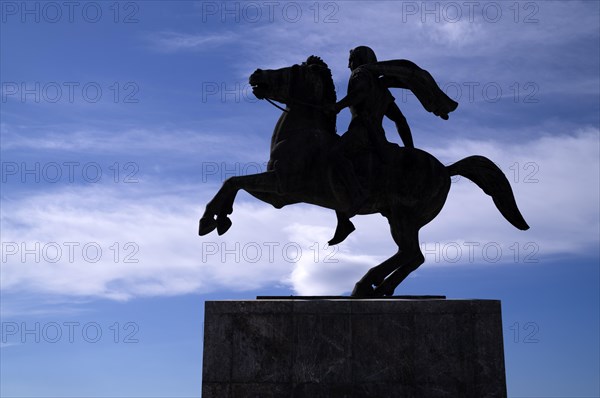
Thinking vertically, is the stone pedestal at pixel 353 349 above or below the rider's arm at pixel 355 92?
below

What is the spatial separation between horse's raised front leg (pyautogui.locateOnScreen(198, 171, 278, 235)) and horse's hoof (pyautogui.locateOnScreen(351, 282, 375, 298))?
6.08 feet

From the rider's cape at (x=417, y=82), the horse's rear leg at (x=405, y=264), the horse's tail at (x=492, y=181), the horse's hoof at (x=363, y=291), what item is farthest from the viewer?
the horse's tail at (x=492, y=181)

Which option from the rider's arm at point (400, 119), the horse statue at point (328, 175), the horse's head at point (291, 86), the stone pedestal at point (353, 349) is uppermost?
the horse's head at point (291, 86)

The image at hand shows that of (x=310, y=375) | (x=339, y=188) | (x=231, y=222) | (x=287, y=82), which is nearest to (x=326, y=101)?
(x=287, y=82)

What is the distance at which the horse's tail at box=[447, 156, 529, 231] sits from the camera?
11609mm

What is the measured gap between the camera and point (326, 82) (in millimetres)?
11539

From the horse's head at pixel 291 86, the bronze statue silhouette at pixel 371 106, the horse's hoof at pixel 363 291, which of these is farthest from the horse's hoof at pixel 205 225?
the horse's hoof at pixel 363 291

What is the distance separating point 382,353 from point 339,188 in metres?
2.50

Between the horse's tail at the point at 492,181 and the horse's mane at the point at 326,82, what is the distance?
6.39ft

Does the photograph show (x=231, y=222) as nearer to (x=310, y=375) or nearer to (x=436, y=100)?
(x=310, y=375)

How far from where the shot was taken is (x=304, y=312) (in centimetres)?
970

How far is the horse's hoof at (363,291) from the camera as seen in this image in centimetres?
1087

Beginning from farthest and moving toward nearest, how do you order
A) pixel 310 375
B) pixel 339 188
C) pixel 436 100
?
pixel 436 100, pixel 339 188, pixel 310 375

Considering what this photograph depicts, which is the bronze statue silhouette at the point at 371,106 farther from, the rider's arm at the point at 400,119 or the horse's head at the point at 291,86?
the horse's head at the point at 291,86
